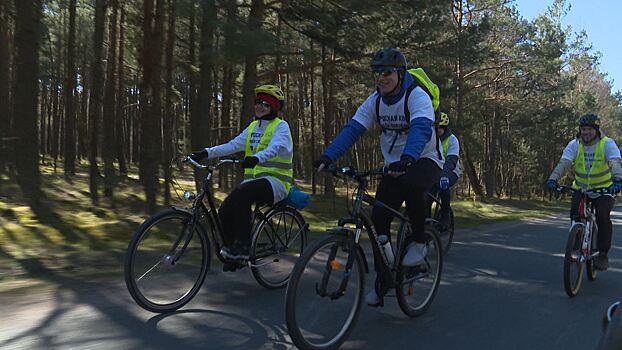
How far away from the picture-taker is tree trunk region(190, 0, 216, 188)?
9.69 meters

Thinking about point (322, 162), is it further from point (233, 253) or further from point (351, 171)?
point (233, 253)

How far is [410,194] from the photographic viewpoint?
14.1 ft

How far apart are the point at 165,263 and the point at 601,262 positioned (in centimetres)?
506

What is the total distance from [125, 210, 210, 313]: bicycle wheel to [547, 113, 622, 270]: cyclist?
13.4ft

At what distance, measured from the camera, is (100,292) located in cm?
503

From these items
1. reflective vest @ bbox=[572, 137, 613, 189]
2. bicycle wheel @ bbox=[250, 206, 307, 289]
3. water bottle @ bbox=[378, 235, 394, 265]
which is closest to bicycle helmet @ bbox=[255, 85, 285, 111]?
bicycle wheel @ bbox=[250, 206, 307, 289]

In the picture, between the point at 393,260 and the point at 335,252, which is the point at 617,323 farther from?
the point at 393,260

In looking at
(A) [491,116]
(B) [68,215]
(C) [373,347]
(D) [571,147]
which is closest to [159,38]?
(B) [68,215]

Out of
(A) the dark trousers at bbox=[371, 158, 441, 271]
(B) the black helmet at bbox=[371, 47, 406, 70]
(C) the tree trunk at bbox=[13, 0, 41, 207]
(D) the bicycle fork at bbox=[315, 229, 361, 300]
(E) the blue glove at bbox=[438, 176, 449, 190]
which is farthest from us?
(C) the tree trunk at bbox=[13, 0, 41, 207]

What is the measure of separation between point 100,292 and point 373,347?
2.80 metres

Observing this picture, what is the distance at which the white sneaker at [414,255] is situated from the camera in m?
4.38

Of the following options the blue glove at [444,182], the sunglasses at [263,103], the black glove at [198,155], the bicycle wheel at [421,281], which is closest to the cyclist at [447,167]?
the blue glove at [444,182]

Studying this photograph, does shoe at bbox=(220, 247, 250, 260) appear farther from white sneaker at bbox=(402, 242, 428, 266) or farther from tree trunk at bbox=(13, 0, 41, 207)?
tree trunk at bbox=(13, 0, 41, 207)

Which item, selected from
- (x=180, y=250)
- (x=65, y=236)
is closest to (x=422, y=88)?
(x=180, y=250)
